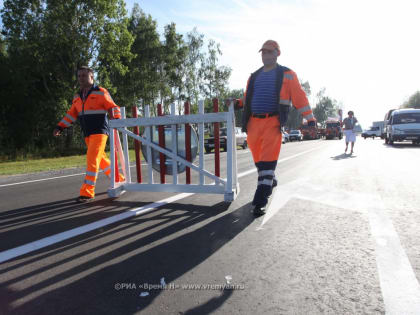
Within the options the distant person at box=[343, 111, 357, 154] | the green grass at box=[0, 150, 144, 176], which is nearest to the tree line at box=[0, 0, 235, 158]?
the green grass at box=[0, 150, 144, 176]

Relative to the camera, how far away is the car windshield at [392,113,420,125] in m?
18.5

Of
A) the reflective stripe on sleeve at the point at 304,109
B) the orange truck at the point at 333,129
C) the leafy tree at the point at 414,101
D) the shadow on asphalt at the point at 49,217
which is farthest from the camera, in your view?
A: the leafy tree at the point at 414,101

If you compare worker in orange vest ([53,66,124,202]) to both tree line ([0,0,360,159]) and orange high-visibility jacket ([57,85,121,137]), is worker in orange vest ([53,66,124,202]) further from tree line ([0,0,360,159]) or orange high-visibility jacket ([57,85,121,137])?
tree line ([0,0,360,159])

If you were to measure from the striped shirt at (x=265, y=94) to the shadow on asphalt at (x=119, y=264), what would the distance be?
1.41 metres

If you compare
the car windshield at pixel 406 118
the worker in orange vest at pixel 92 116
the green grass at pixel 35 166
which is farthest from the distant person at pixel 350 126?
the worker in orange vest at pixel 92 116

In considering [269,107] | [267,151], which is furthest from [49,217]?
[269,107]

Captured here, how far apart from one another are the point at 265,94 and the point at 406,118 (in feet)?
60.9

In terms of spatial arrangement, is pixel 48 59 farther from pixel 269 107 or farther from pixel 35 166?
pixel 269 107

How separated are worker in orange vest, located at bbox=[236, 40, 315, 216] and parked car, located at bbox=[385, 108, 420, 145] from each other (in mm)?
17420

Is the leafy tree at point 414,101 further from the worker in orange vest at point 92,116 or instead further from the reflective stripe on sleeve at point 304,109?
the worker in orange vest at point 92,116

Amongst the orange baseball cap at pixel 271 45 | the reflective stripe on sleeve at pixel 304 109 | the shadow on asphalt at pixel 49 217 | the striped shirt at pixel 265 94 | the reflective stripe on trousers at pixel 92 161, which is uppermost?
the orange baseball cap at pixel 271 45

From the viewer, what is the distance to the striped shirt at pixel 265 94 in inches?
159

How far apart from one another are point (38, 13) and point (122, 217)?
24.4 m

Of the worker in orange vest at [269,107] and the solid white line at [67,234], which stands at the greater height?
the worker in orange vest at [269,107]
